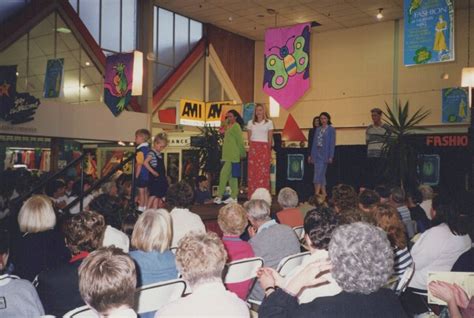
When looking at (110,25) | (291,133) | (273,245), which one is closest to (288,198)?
(273,245)

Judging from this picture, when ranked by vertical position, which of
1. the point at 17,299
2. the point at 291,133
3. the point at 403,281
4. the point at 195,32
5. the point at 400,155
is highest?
the point at 195,32

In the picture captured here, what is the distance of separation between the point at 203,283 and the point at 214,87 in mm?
13693

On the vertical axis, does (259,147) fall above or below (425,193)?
above

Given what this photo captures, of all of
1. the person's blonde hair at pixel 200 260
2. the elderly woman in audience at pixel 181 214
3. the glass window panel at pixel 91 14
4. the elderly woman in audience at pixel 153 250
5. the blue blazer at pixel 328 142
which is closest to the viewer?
the person's blonde hair at pixel 200 260

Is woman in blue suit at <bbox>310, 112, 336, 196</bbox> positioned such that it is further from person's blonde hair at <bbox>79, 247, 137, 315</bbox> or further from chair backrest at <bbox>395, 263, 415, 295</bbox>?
person's blonde hair at <bbox>79, 247, 137, 315</bbox>

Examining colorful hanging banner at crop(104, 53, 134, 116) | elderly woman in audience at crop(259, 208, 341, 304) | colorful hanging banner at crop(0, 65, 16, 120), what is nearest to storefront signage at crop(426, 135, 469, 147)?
colorful hanging banner at crop(104, 53, 134, 116)

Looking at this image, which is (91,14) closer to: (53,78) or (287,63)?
(53,78)

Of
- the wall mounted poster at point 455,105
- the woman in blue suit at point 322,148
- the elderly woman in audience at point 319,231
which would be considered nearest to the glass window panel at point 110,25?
the woman in blue suit at point 322,148

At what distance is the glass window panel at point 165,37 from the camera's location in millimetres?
13898

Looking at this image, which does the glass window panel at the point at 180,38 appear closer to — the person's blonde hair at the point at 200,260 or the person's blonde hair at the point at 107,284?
the person's blonde hair at the point at 200,260

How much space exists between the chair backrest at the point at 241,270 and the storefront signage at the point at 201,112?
10.6m

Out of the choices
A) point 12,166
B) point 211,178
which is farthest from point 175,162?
point 12,166

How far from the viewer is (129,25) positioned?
42.9 ft

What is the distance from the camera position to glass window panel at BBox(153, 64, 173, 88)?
45.6 feet
